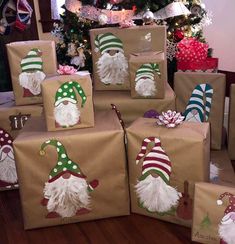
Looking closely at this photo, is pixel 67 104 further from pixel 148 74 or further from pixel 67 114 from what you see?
pixel 148 74

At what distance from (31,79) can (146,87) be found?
0.56 m

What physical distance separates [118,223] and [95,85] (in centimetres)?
75

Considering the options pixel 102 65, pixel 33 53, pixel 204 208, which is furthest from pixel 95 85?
pixel 204 208

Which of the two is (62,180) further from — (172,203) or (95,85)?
(95,85)

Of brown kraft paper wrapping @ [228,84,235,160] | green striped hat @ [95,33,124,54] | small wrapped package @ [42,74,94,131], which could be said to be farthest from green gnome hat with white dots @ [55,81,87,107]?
brown kraft paper wrapping @ [228,84,235,160]

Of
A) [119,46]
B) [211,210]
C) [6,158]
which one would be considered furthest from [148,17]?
[211,210]

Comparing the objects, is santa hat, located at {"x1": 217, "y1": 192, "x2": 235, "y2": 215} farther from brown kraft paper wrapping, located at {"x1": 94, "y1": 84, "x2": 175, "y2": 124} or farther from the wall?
the wall

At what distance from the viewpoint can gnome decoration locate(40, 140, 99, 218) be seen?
1474 mm

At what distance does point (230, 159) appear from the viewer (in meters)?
2.02

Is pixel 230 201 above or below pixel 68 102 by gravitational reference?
below

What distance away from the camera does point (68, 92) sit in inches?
58.3

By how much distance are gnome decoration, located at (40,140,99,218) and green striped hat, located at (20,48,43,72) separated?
1.60 feet

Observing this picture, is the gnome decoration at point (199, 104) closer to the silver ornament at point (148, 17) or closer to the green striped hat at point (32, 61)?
the silver ornament at point (148, 17)

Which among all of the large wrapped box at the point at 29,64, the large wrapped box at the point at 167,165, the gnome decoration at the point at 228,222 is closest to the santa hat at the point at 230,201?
the gnome decoration at the point at 228,222
